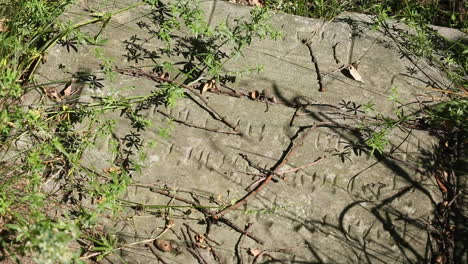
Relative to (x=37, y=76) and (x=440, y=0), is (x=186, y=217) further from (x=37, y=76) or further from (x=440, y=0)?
(x=440, y=0)

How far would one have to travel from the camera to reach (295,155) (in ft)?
11.0

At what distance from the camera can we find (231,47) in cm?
366

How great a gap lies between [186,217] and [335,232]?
33.1 inches

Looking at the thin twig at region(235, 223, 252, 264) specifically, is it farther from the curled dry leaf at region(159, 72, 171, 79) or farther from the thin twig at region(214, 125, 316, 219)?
the curled dry leaf at region(159, 72, 171, 79)

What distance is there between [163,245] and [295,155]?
94 centimetres

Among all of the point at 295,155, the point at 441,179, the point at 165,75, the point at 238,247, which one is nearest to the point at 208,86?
the point at 165,75

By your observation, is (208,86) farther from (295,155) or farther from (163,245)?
(163,245)

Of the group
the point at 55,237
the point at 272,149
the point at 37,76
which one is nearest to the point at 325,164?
the point at 272,149

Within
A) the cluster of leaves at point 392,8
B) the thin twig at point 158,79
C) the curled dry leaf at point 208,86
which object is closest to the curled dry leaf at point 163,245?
the thin twig at point 158,79

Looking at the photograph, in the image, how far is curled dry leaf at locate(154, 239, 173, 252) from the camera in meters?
3.04

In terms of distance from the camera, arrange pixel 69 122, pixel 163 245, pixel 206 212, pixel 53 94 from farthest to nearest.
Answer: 1. pixel 53 94
2. pixel 69 122
3. pixel 206 212
4. pixel 163 245

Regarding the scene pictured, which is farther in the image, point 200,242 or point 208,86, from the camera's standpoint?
point 208,86

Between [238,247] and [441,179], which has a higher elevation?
[441,179]

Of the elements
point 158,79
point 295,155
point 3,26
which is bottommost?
point 295,155
